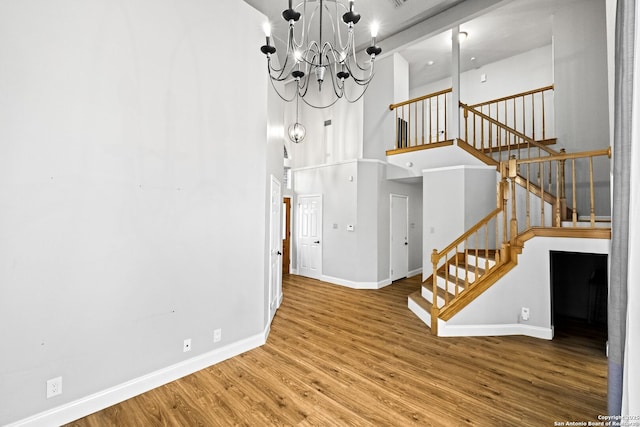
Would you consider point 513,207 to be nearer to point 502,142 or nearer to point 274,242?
point 274,242

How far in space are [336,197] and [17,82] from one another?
5.19 metres

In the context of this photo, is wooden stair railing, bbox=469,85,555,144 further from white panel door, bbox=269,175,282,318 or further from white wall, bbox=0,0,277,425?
white wall, bbox=0,0,277,425

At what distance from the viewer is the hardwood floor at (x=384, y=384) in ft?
7.09

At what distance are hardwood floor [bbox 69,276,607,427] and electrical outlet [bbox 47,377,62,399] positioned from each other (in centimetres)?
28

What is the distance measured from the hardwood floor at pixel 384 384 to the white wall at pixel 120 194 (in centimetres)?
35

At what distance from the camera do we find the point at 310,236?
7.08 meters

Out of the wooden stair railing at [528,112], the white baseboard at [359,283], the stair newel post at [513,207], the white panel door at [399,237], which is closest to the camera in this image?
the stair newel post at [513,207]

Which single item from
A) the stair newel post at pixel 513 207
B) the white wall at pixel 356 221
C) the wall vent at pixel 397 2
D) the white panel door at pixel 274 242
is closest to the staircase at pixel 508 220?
the stair newel post at pixel 513 207

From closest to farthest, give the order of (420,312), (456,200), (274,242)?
(274,242)
(420,312)
(456,200)

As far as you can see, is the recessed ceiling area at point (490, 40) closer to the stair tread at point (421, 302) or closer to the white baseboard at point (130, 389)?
the stair tread at point (421, 302)

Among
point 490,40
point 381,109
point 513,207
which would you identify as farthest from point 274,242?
point 490,40

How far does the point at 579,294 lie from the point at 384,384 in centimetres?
391

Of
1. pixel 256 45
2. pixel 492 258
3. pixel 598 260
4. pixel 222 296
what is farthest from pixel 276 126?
pixel 598 260

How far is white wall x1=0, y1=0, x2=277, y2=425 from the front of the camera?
A: 1958mm
